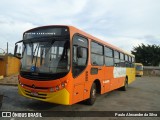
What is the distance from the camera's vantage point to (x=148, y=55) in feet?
211

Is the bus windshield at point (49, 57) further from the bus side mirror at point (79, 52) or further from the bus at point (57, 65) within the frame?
the bus side mirror at point (79, 52)

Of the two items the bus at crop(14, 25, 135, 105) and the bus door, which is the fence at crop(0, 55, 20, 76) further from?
the bus door

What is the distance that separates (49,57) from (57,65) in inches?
16.6

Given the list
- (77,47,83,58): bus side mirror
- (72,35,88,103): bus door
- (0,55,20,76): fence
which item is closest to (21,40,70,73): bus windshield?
(72,35,88,103): bus door

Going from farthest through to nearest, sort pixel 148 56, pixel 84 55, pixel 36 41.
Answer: pixel 148 56 < pixel 84 55 < pixel 36 41

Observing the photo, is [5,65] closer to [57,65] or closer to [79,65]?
[79,65]

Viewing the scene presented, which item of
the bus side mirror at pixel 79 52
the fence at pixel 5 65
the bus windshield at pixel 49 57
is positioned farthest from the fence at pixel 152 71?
the bus windshield at pixel 49 57

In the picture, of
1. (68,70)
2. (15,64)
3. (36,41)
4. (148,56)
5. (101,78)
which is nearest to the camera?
(68,70)

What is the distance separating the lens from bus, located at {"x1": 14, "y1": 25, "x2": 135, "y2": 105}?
7.56 m

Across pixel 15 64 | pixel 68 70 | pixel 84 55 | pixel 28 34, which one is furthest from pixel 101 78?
pixel 15 64

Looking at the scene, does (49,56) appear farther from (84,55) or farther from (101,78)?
(101,78)

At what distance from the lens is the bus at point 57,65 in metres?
7.56

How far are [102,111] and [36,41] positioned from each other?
3672mm

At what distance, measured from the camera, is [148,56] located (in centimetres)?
6469
